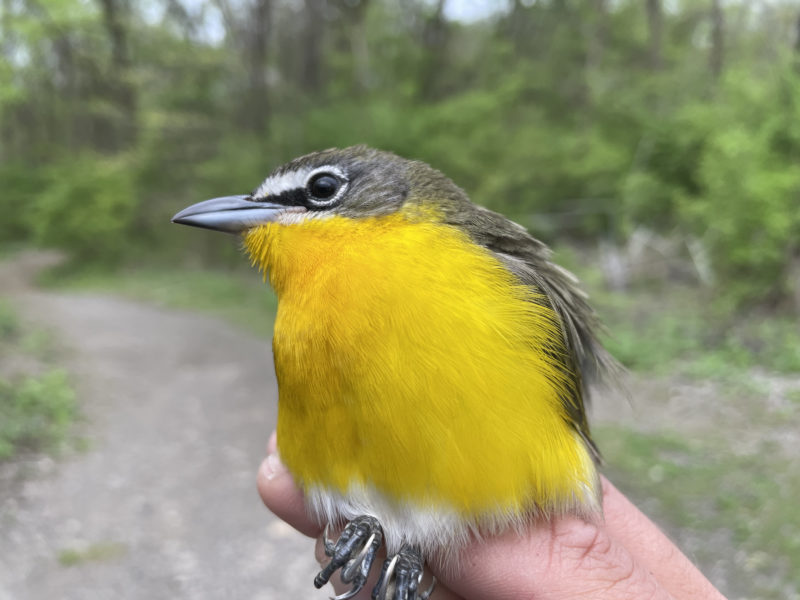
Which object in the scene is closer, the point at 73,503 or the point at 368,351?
the point at 368,351

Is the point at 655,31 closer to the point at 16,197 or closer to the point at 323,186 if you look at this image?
the point at 323,186

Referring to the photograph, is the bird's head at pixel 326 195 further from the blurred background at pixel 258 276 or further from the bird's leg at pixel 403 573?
the bird's leg at pixel 403 573

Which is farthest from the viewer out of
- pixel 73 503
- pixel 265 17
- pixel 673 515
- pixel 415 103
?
pixel 265 17

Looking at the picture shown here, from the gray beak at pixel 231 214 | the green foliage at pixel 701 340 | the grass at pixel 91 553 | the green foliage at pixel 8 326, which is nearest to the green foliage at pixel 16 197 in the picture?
the green foliage at pixel 8 326

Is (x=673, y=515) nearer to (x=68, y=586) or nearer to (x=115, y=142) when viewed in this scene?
(x=68, y=586)

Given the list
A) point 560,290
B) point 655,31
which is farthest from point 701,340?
point 655,31

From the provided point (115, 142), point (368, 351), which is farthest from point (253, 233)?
point (115, 142)
